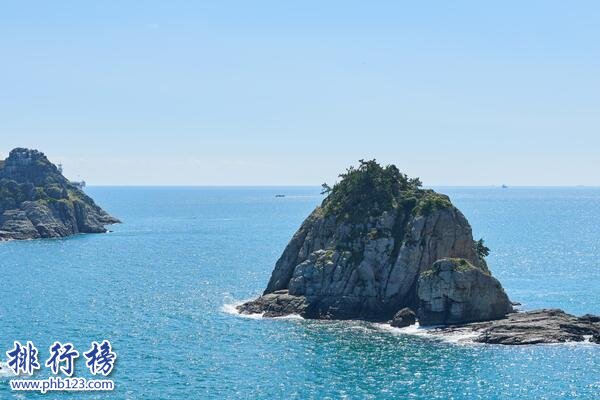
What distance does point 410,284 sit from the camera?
12331 centimetres

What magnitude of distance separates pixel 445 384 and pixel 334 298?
38.9m

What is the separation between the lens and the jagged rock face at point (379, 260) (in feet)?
405

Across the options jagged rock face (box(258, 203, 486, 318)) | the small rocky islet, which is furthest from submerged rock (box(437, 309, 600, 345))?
jagged rock face (box(258, 203, 486, 318))

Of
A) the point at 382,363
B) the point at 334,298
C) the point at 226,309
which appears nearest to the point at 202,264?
the point at 226,309

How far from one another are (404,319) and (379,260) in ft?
44.6

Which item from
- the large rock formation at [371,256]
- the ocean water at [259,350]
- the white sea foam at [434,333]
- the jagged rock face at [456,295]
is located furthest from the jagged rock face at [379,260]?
the white sea foam at [434,333]

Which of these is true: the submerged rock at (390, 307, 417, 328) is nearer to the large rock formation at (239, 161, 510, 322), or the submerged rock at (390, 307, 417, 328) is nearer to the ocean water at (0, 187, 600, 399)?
the large rock formation at (239, 161, 510, 322)

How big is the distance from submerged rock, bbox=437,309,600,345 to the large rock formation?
15.4ft

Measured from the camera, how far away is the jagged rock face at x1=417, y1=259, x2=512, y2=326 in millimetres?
114938

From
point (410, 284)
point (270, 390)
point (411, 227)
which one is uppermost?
point (411, 227)

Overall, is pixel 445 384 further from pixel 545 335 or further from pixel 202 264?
pixel 202 264

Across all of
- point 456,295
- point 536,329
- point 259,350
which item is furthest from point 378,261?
point 259,350

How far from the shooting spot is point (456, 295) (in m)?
115

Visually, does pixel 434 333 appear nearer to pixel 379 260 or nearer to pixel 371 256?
pixel 379 260
